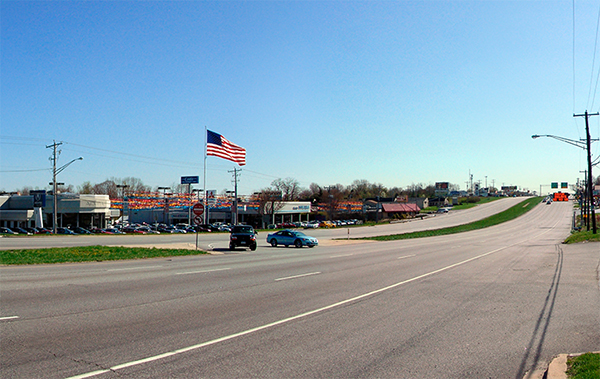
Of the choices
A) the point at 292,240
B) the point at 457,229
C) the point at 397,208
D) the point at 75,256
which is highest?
the point at 397,208

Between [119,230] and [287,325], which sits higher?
[287,325]

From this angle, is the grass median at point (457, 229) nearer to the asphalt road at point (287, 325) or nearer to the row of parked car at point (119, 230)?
the row of parked car at point (119, 230)

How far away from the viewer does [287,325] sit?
8977mm

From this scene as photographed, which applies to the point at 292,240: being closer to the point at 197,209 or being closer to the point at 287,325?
the point at 197,209

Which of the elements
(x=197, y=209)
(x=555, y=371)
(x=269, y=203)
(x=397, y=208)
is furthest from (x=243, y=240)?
(x=397, y=208)

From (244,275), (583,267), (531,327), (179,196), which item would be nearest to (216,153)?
(244,275)

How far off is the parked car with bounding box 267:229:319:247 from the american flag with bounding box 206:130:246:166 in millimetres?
8149

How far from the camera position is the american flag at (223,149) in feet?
108

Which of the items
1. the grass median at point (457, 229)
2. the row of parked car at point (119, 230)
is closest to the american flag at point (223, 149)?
the grass median at point (457, 229)

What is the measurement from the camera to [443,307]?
1114 cm

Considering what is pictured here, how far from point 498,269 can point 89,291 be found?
16.1 metres

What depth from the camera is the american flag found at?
1300 inches

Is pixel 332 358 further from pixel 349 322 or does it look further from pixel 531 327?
pixel 531 327

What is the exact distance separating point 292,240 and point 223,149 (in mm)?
10793
